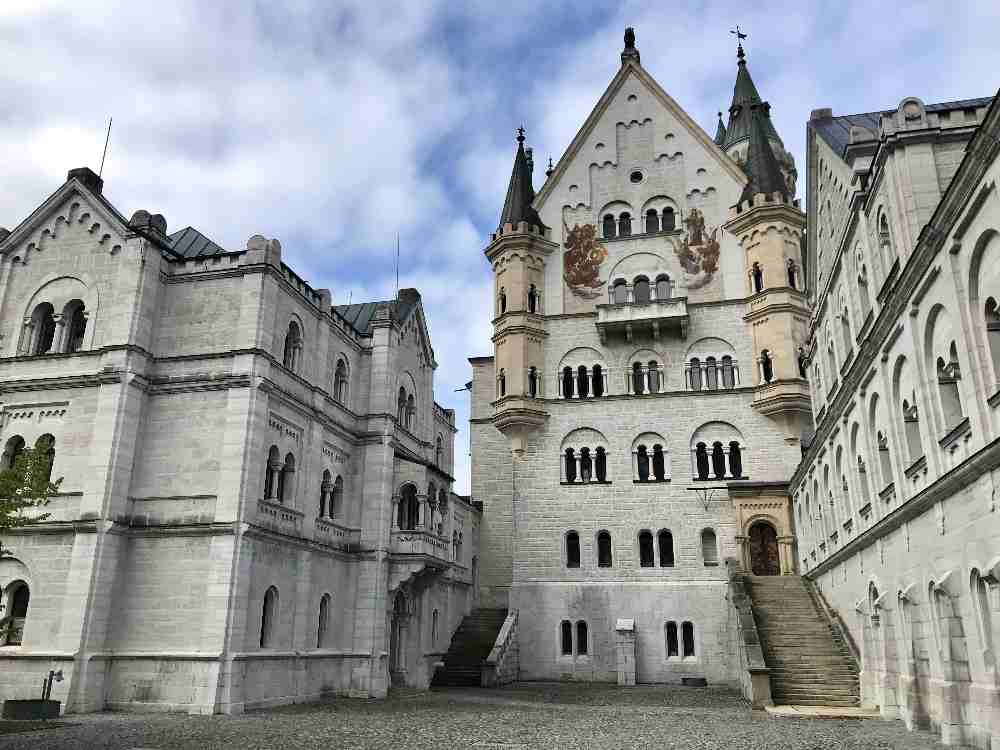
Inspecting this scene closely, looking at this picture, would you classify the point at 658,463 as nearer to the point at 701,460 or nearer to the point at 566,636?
the point at 701,460

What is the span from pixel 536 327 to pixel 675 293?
25.3 ft

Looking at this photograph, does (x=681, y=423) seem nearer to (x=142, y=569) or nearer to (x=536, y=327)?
(x=536, y=327)

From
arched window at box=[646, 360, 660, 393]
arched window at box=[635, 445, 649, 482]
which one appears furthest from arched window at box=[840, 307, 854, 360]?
arched window at box=[646, 360, 660, 393]

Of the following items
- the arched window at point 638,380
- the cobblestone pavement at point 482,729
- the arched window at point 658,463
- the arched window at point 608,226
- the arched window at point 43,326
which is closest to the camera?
the cobblestone pavement at point 482,729

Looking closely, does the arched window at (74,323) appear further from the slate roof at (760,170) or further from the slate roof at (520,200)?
the slate roof at (760,170)

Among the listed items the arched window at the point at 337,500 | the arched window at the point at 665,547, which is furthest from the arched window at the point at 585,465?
the arched window at the point at 337,500

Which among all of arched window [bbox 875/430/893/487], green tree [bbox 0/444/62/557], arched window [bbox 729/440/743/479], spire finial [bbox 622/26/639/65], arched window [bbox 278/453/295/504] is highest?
spire finial [bbox 622/26/639/65]

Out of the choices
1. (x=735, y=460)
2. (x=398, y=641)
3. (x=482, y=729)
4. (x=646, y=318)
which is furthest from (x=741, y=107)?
(x=482, y=729)

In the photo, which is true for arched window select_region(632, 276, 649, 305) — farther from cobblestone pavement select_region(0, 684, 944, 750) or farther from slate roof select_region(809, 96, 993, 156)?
cobblestone pavement select_region(0, 684, 944, 750)

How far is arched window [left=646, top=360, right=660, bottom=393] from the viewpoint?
4312cm

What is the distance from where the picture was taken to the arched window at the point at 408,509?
3594 centimetres

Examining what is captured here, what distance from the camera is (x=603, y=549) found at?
41250mm

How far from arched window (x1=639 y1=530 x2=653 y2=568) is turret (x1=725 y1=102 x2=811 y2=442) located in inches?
331

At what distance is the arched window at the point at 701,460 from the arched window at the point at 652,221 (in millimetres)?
12634
